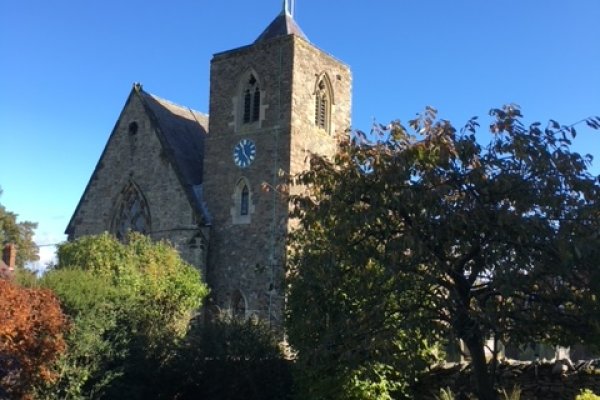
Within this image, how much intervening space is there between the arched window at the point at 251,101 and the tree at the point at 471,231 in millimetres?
16100

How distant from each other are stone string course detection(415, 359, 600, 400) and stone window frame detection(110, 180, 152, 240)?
51.9 feet

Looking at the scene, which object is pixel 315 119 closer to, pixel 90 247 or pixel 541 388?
pixel 90 247

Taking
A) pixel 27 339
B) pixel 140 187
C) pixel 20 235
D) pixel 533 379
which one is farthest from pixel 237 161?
pixel 20 235

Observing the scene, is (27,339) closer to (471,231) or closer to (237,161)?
(471,231)

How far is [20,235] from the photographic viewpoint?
58344mm

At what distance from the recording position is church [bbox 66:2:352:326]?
960 inches

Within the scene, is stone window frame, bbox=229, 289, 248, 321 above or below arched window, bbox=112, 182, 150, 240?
below

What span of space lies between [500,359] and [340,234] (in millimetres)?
6725

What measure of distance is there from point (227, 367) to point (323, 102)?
45.3 feet

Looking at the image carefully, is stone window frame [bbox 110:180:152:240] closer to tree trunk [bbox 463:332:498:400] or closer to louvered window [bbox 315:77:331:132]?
louvered window [bbox 315:77:331:132]

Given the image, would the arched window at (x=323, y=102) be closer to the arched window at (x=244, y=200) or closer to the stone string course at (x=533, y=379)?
the arched window at (x=244, y=200)

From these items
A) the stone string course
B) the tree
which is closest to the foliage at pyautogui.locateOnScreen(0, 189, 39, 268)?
the stone string course

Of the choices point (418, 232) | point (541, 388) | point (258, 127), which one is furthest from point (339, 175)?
point (258, 127)

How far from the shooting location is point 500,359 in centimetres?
1442
